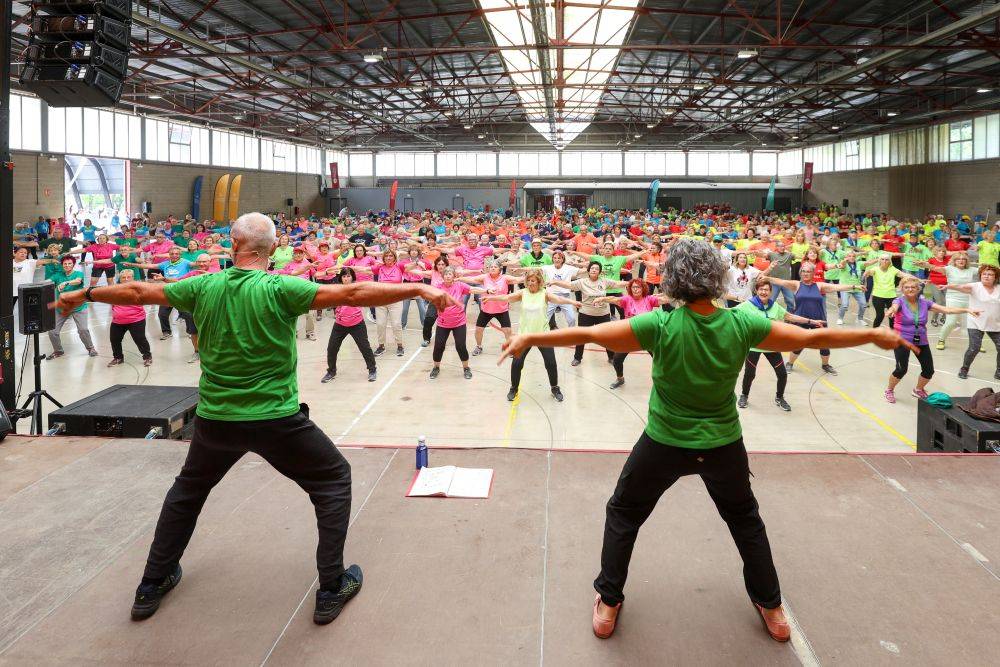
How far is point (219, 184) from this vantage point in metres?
31.2

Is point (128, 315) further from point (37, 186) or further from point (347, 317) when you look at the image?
point (37, 186)

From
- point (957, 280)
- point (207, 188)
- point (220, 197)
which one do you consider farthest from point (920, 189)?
point (207, 188)

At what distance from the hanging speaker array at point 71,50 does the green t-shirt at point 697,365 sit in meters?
7.46

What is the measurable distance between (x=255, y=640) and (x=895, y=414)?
300 inches

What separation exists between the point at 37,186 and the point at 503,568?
25142mm

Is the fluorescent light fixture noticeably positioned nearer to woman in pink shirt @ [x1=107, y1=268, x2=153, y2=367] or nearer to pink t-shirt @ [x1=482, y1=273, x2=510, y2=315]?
pink t-shirt @ [x1=482, y1=273, x2=510, y2=315]

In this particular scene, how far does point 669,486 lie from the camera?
2812mm

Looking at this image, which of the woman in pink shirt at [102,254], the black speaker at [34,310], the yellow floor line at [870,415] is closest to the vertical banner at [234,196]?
the woman in pink shirt at [102,254]

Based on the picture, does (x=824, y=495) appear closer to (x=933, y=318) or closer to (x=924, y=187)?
A: (x=933, y=318)

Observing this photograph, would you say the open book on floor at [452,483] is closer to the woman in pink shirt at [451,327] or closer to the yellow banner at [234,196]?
the woman in pink shirt at [451,327]

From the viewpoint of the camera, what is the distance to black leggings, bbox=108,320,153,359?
9.57 metres

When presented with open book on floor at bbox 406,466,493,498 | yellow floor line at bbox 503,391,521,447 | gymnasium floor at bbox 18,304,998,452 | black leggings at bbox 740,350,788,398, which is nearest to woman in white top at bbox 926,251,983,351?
gymnasium floor at bbox 18,304,998,452

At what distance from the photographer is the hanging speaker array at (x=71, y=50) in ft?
23.9

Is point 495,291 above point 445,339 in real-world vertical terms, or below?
above
